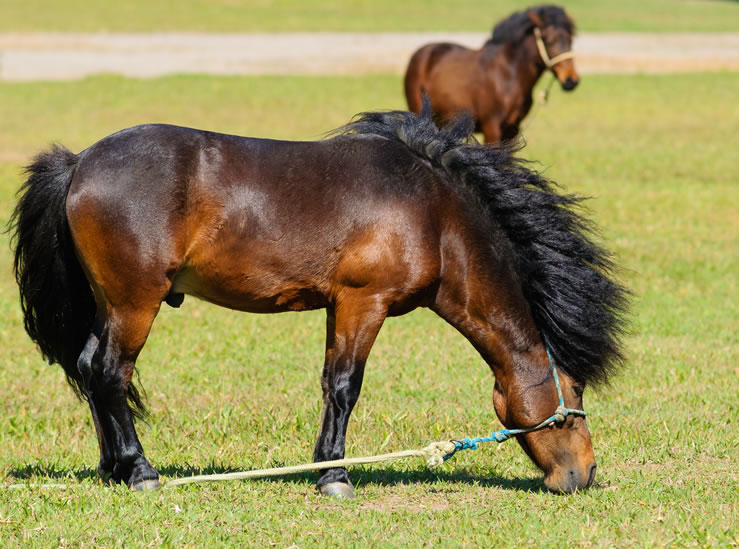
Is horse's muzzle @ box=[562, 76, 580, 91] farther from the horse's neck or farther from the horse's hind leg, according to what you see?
the horse's hind leg

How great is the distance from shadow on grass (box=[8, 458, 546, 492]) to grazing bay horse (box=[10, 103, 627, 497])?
32 centimetres

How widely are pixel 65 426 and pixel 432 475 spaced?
2446 millimetres

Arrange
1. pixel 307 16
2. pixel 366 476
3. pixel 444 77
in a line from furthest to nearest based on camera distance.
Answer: pixel 307 16 < pixel 444 77 < pixel 366 476

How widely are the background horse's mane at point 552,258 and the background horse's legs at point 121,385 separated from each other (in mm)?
1709

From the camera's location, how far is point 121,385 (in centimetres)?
526

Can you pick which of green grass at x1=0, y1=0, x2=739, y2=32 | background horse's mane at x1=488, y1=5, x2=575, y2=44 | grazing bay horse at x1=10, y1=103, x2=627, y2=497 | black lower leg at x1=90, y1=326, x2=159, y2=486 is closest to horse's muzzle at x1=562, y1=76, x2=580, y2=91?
→ background horse's mane at x1=488, y1=5, x2=575, y2=44

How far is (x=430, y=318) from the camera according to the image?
1012cm

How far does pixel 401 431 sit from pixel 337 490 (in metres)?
1.28

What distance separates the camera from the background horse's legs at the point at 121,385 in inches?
206

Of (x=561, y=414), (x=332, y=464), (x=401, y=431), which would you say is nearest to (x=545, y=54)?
(x=401, y=431)

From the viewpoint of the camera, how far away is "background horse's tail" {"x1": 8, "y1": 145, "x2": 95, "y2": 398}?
5.46m

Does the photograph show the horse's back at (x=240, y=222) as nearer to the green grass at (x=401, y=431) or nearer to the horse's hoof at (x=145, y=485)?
the horse's hoof at (x=145, y=485)

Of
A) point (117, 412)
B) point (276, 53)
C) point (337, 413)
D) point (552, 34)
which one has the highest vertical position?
point (552, 34)

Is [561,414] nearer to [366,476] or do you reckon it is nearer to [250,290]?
[366,476]
